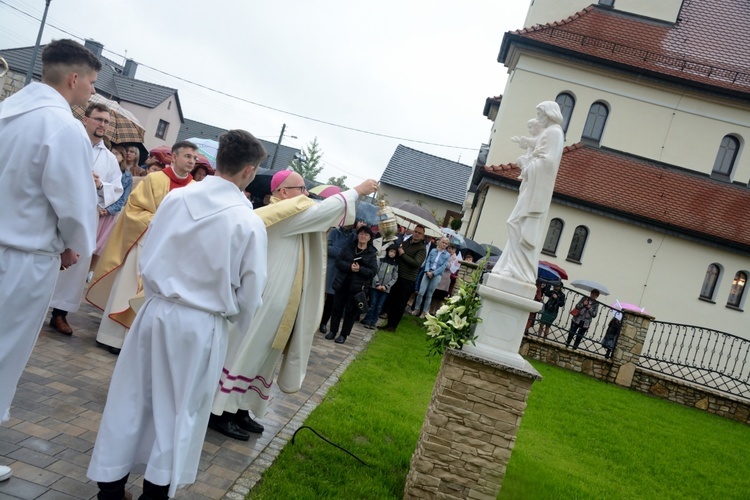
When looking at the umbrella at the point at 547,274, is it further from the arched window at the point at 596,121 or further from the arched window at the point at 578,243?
the arched window at the point at 596,121

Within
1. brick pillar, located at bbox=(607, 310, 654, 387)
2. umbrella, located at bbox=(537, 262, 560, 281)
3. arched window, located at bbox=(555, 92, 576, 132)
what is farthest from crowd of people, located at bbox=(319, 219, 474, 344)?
arched window, located at bbox=(555, 92, 576, 132)

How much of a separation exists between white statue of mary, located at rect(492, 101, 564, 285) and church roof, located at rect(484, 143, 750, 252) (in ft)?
56.1

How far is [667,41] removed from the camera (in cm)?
2530

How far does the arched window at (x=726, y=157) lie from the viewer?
2406cm

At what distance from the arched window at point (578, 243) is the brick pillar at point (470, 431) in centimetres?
1916

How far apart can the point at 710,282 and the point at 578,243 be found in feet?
17.9

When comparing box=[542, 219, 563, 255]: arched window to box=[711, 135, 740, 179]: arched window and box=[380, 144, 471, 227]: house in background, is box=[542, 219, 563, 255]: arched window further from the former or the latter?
box=[380, 144, 471, 227]: house in background

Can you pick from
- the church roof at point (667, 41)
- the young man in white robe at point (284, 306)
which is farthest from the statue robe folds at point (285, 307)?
the church roof at point (667, 41)

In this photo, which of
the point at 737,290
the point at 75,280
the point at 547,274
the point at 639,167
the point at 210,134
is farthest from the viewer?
the point at 210,134

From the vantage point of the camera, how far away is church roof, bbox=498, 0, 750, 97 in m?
23.2

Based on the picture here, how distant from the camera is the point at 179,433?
3271 mm

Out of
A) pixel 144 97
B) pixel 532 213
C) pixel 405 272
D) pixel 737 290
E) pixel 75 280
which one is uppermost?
pixel 144 97

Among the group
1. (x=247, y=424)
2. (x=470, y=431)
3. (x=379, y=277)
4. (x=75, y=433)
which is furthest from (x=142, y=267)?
(x=379, y=277)

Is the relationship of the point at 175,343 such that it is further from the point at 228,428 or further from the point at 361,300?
the point at 361,300
